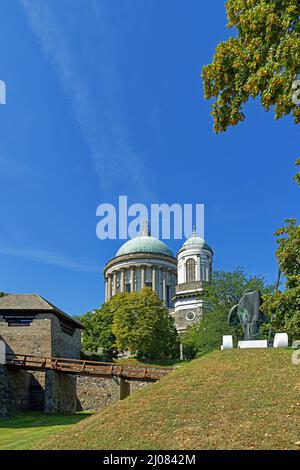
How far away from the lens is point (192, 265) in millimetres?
79125

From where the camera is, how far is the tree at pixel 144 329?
52.2 metres

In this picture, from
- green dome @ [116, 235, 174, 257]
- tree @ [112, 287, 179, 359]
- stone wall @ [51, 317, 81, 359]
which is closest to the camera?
stone wall @ [51, 317, 81, 359]

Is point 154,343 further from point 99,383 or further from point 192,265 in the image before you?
point 192,265

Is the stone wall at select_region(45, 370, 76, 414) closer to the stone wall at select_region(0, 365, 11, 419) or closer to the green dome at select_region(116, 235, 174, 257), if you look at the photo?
the stone wall at select_region(0, 365, 11, 419)

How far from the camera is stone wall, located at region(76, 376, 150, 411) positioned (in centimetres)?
3369

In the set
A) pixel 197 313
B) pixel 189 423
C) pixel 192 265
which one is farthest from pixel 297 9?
pixel 192 265

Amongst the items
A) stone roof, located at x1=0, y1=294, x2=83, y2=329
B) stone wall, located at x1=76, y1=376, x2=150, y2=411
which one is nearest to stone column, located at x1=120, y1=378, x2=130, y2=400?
stone wall, located at x1=76, y1=376, x2=150, y2=411

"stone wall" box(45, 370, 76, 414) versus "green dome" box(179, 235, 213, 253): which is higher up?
"green dome" box(179, 235, 213, 253)

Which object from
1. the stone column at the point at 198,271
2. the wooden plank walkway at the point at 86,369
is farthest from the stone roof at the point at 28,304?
the stone column at the point at 198,271

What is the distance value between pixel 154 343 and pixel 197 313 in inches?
770

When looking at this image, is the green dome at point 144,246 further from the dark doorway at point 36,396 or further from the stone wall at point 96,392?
the dark doorway at point 36,396

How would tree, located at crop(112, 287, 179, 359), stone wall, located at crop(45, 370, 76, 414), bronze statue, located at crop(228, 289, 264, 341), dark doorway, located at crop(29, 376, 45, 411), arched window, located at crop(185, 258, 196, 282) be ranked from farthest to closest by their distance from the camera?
1. arched window, located at crop(185, 258, 196, 282)
2. tree, located at crop(112, 287, 179, 359)
3. dark doorway, located at crop(29, 376, 45, 411)
4. stone wall, located at crop(45, 370, 76, 414)
5. bronze statue, located at crop(228, 289, 264, 341)

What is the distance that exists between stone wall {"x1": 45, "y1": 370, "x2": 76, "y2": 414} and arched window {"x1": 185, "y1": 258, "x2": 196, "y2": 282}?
146ft

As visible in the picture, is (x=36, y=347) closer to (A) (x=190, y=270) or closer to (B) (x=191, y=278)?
(B) (x=191, y=278)
